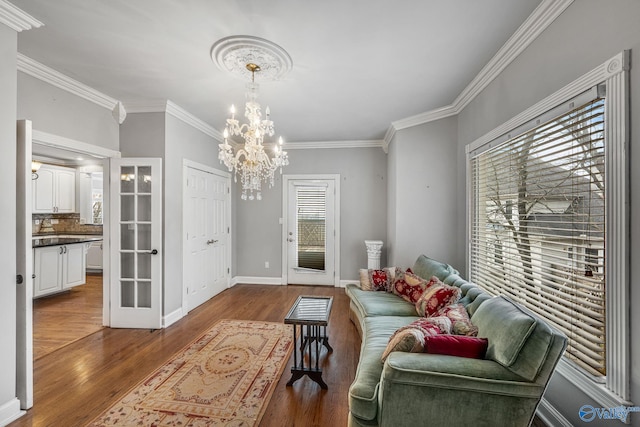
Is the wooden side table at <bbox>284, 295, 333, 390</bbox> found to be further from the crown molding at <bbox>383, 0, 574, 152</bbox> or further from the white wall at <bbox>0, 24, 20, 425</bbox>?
the crown molding at <bbox>383, 0, 574, 152</bbox>

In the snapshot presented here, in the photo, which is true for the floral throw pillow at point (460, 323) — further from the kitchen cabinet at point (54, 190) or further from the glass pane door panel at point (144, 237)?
the kitchen cabinet at point (54, 190)

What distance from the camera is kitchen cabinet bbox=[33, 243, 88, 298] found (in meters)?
4.49

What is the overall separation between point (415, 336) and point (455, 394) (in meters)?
0.31

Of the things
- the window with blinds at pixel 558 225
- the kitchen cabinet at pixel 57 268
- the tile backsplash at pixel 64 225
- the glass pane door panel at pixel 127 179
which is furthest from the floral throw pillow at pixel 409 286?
the tile backsplash at pixel 64 225

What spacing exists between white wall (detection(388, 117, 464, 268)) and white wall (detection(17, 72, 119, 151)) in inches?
145

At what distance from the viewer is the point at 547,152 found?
6.67 feet

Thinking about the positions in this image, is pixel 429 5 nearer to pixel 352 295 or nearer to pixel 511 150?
pixel 511 150

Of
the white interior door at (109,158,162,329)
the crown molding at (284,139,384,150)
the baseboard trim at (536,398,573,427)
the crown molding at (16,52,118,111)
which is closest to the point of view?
the baseboard trim at (536,398,573,427)

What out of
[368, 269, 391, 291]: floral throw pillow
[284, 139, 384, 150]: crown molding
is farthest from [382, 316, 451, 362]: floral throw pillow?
[284, 139, 384, 150]: crown molding

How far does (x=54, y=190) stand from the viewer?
5992 millimetres

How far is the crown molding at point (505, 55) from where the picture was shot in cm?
186

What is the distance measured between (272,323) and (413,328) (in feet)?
7.61

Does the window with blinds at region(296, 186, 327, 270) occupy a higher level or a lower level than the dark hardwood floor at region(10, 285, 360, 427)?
higher

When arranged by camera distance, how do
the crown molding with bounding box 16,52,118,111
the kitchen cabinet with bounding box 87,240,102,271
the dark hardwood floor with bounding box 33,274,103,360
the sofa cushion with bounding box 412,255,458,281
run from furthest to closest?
the kitchen cabinet with bounding box 87,240,102,271 < the dark hardwood floor with bounding box 33,274,103,360 < the sofa cushion with bounding box 412,255,458,281 < the crown molding with bounding box 16,52,118,111
